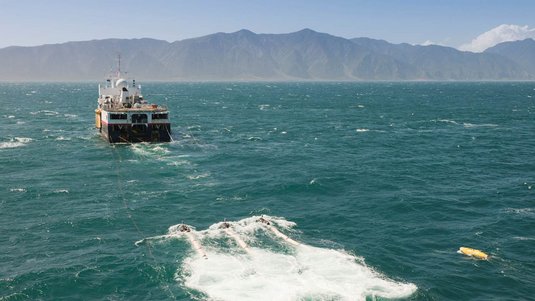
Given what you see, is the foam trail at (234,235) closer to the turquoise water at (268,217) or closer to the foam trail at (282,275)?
the foam trail at (282,275)

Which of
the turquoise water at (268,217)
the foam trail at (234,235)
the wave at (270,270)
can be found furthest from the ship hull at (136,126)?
the foam trail at (234,235)

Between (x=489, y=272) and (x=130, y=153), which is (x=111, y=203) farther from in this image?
(x=489, y=272)

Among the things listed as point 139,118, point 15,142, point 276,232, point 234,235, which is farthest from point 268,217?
point 15,142

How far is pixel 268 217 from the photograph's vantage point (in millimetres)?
51938

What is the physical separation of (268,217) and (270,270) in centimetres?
1391

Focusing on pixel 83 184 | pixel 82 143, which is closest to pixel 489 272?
pixel 83 184

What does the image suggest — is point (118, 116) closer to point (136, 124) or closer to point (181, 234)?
point (136, 124)

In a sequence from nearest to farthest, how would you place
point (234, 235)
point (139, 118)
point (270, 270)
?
1. point (270, 270)
2. point (234, 235)
3. point (139, 118)

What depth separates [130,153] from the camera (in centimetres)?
8681

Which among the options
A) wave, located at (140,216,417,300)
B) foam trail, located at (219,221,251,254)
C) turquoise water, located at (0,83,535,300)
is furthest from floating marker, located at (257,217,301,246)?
foam trail, located at (219,221,251,254)

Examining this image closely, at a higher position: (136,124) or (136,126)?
(136,124)

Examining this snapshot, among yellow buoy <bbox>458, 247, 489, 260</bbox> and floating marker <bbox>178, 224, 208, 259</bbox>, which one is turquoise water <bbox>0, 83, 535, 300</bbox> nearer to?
floating marker <bbox>178, 224, 208, 259</bbox>

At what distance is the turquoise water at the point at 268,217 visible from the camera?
37.4 meters

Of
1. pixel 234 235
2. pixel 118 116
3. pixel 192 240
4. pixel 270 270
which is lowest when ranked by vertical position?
pixel 192 240
